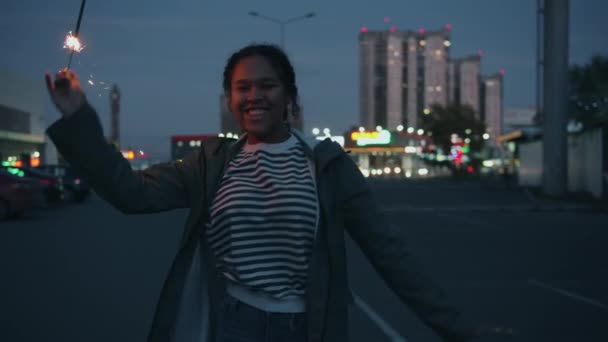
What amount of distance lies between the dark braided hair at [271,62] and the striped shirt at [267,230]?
0.40 meters

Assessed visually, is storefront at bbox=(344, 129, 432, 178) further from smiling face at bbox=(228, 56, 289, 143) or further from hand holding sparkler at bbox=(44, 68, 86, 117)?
hand holding sparkler at bbox=(44, 68, 86, 117)

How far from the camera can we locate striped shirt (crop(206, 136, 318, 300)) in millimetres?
2592

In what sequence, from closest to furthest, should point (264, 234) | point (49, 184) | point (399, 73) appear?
point (264, 234), point (49, 184), point (399, 73)

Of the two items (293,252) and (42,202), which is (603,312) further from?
(42,202)

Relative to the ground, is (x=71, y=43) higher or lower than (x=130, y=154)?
higher

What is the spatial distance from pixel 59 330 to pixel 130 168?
4.81 meters

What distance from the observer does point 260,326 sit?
2.61 meters

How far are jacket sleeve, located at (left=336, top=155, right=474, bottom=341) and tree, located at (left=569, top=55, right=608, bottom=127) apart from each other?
3194 centimetres

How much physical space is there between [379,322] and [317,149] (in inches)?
190

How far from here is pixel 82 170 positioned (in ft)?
8.01

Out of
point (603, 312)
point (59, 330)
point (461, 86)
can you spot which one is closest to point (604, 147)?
point (603, 312)

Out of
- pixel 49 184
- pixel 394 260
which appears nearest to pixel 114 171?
pixel 394 260

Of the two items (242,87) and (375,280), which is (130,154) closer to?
(242,87)

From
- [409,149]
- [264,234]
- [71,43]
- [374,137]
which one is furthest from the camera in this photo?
[409,149]
